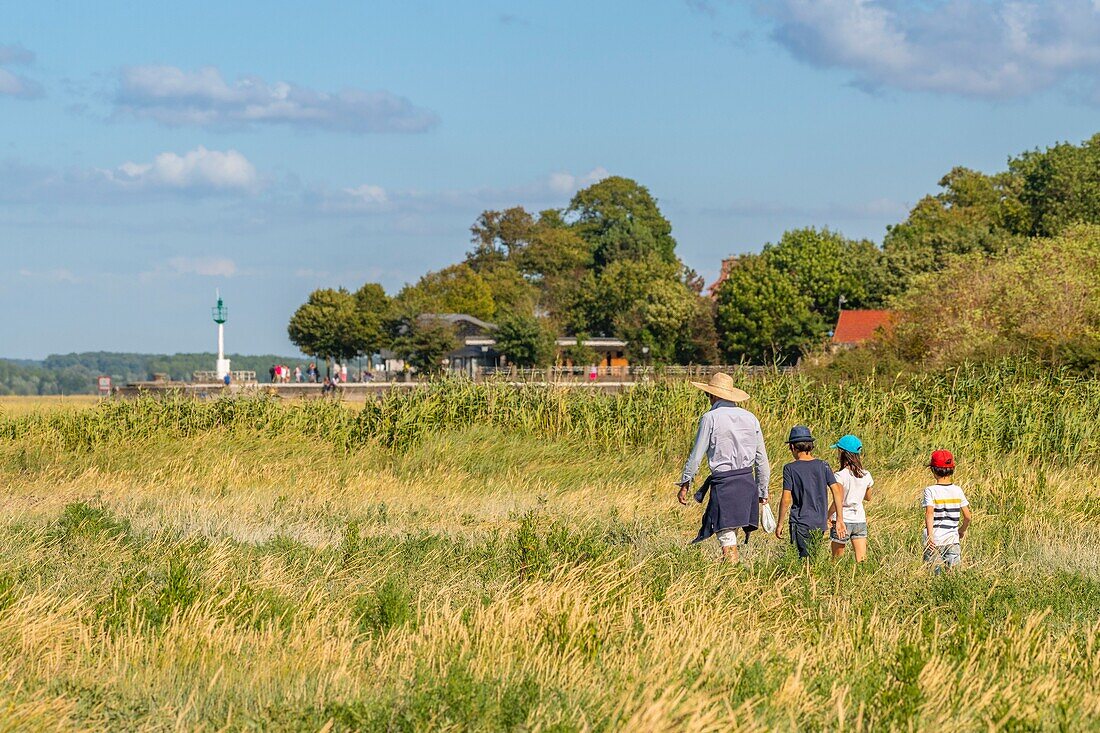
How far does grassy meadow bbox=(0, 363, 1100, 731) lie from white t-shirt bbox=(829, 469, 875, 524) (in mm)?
378

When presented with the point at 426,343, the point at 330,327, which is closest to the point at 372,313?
the point at 330,327

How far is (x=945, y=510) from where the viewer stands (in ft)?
30.9

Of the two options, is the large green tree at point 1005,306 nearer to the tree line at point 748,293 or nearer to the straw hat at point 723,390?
the tree line at point 748,293

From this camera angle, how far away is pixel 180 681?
6434 mm

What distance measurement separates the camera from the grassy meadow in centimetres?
602

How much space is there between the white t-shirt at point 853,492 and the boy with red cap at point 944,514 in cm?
A: 51

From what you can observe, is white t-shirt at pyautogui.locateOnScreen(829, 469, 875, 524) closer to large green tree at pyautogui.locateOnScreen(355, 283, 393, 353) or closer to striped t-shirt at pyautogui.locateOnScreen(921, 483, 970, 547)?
striped t-shirt at pyautogui.locateOnScreen(921, 483, 970, 547)

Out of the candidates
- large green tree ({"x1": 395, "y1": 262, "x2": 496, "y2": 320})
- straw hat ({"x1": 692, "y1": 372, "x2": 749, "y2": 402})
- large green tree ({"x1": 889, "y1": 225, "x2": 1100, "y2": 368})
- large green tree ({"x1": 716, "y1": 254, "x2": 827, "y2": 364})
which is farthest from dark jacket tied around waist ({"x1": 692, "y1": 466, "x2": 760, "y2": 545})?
large green tree ({"x1": 395, "y1": 262, "x2": 496, "y2": 320})

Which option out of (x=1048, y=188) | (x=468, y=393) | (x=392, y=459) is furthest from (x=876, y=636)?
(x=1048, y=188)

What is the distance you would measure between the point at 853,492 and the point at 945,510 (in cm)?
70

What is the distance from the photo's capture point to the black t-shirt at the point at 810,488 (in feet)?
31.5

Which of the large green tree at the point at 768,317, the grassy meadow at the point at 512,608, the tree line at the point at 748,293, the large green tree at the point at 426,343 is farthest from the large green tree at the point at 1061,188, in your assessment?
the grassy meadow at the point at 512,608

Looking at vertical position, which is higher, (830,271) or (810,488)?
(830,271)

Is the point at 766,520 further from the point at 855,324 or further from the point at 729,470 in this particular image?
the point at 855,324
